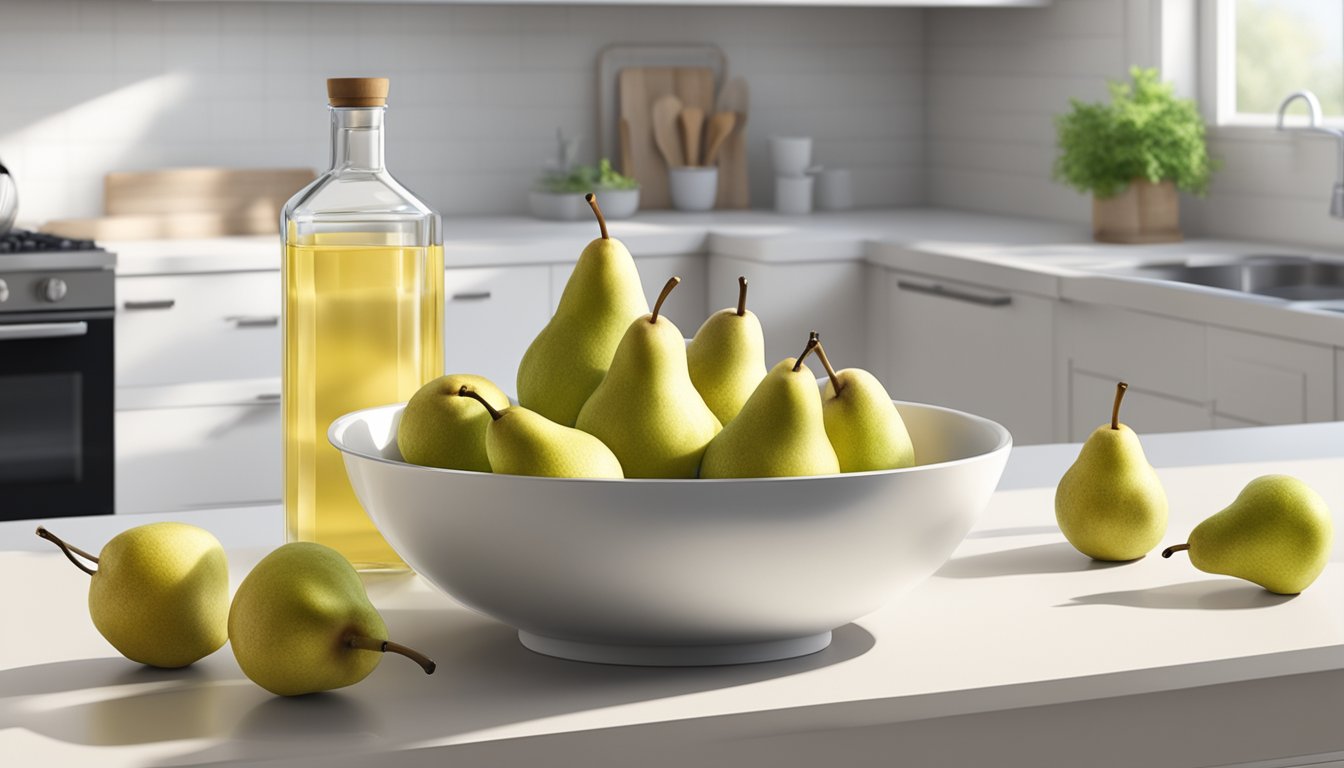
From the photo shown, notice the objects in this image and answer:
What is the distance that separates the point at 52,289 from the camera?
322cm

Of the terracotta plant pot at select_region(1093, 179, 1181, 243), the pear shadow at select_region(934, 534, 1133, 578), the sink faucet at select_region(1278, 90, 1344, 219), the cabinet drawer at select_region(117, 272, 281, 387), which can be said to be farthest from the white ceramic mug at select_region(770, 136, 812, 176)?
the pear shadow at select_region(934, 534, 1133, 578)

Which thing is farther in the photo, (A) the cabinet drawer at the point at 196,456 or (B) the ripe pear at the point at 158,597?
(A) the cabinet drawer at the point at 196,456

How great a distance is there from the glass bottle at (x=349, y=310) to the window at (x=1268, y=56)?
10.4 feet

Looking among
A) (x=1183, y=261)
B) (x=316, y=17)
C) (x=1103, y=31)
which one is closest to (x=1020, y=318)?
(x=1183, y=261)

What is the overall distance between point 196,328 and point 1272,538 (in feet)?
9.28

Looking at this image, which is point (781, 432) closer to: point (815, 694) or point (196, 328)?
point (815, 694)

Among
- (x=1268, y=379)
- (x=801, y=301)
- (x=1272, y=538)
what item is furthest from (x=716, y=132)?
(x=1272, y=538)

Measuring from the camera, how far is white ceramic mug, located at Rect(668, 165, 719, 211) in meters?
4.47

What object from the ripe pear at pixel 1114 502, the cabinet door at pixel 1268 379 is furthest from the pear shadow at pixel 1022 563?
the cabinet door at pixel 1268 379

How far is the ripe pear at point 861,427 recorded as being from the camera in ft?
2.75

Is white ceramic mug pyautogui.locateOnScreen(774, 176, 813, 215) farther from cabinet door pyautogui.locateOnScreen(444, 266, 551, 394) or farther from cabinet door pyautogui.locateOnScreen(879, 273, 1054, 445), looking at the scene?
cabinet door pyautogui.locateOnScreen(444, 266, 551, 394)

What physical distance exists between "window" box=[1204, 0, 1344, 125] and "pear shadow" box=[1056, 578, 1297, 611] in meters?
3.03

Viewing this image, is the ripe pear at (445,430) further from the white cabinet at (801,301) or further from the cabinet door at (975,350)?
the white cabinet at (801,301)

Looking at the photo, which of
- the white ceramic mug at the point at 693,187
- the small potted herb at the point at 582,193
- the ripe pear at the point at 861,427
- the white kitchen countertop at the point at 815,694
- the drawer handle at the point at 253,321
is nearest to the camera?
the white kitchen countertop at the point at 815,694
